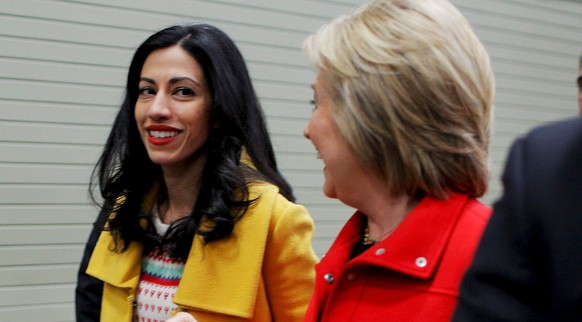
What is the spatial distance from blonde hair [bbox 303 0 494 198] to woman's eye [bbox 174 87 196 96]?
0.98 meters

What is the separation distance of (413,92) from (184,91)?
117 cm

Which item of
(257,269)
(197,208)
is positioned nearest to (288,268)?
(257,269)

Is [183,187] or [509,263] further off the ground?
[509,263]

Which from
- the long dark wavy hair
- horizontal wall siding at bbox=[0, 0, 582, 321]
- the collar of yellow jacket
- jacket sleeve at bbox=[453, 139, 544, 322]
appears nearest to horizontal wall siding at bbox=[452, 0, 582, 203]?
horizontal wall siding at bbox=[0, 0, 582, 321]

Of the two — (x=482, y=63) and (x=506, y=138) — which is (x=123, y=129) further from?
(x=506, y=138)

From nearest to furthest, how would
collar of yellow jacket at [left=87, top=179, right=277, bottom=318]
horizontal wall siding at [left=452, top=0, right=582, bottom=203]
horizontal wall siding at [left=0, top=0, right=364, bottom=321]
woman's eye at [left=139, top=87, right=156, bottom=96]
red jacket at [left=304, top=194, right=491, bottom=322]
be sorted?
Result: 1. red jacket at [left=304, top=194, right=491, bottom=322]
2. collar of yellow jacket at [left=87, top=179, right=277, bottom=318]
3. woman's eye at [left=139, top=87, right=156, bottom=96]
4. horizontal wall siding at [left=0, top=0, right=364, bottom=321]
5. horizontal wall siding at [left=452, top=0, right=582, bottom=203]

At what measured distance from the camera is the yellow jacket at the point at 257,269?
2502 millimetres

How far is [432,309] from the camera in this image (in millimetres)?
1605

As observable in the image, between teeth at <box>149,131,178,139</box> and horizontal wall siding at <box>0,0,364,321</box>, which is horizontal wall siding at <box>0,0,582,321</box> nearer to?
horizontal wall siding at <box>0,0,364,321</box>

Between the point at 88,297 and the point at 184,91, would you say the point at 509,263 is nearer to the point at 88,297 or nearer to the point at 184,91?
the point at 184,91

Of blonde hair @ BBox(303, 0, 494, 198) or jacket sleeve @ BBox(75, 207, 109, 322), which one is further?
jacket sleeve @ BBox(75, 207, 109, 322)

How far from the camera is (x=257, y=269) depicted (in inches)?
98.3

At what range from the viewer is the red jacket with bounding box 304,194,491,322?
162 cm

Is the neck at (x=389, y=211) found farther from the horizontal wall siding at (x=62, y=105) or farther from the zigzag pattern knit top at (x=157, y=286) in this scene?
the horizontal wall siding at (x=62, y=105)
